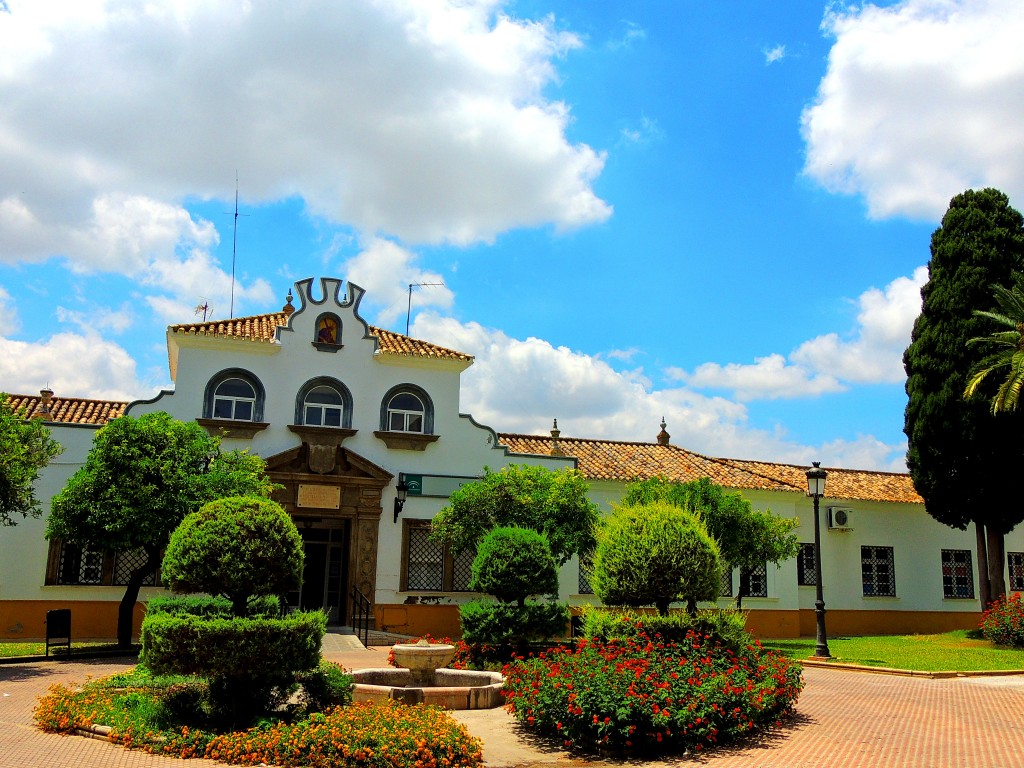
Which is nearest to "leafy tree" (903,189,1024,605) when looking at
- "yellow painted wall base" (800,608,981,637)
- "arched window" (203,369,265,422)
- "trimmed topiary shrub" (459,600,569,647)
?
"yellow painted wall base" (800,608,981,637)

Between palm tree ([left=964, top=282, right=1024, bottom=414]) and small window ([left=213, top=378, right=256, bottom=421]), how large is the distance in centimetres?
1844

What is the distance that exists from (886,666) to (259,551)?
41.8 feet

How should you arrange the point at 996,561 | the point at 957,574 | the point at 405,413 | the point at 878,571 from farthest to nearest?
the point at 957,574 < the point at 878,571 < the point at 996,561 < the point at 405,413

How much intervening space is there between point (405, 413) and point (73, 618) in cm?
948

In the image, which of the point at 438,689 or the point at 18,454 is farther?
the point at 18,454

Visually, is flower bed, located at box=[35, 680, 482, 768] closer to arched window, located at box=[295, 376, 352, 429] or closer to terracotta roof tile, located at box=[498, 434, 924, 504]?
arched window, located at box=[295, 376, 352, 429]

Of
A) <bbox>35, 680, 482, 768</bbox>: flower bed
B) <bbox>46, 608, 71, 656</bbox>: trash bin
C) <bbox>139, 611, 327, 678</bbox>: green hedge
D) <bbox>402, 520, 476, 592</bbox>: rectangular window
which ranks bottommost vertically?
<bbox>35, 680, 482, 768</bbox>: flower bed

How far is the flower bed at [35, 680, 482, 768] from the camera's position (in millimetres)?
8469

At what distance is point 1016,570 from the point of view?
97.1ft

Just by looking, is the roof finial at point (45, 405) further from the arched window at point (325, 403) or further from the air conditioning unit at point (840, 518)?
the air conditioning unit at point (840, 518)

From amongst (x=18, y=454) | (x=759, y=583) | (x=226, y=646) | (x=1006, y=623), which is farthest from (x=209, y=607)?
(x=759, y=583)

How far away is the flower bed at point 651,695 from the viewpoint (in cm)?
924

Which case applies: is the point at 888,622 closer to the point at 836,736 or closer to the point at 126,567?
the point at 836,736

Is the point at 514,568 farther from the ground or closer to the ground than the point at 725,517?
closer to the ground
